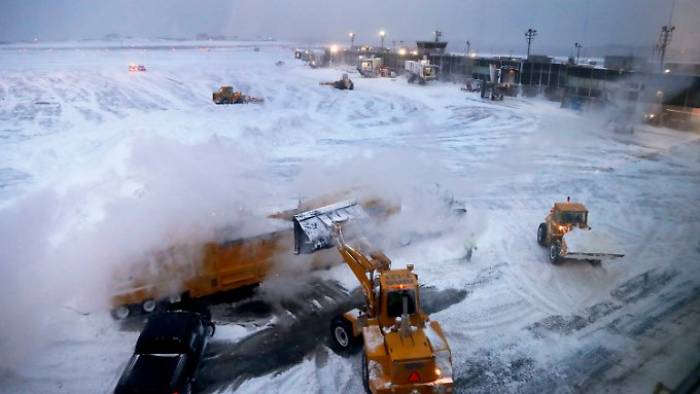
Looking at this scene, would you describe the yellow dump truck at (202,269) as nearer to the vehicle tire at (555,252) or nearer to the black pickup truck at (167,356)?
the black pickup truck at (167,356)

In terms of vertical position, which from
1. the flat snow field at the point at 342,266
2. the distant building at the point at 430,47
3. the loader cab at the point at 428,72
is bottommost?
the flat snow field at the point at 342,266

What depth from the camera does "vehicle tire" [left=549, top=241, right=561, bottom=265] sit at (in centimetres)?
1572

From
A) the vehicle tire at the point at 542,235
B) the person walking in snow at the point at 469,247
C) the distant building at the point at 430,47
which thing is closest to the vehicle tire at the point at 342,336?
the person walking in snow at the point at 469,247

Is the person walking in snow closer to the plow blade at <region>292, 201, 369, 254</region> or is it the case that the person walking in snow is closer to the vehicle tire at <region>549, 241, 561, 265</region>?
the vehicle tire at <region>549, 241, 561, 265</region>

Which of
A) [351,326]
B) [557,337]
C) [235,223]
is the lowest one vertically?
[557,337]

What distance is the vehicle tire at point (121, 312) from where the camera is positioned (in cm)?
1248

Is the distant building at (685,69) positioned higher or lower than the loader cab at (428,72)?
higher

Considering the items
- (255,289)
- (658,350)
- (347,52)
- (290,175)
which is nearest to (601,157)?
(290,175)

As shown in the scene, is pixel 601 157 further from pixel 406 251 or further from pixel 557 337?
pixel 557 337

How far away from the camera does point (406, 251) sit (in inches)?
656

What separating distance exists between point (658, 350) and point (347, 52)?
94877 millimetres

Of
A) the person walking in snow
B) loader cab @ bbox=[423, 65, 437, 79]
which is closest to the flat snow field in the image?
the person walking in snow

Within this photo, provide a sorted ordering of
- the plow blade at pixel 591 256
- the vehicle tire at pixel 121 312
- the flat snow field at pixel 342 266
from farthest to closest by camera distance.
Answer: the plow blade at pixel 591 256
the vehicle tire at pixel 121 312
the flat snow field at pixel 342 266

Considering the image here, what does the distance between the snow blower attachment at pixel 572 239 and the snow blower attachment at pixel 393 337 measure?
24.0 feet
